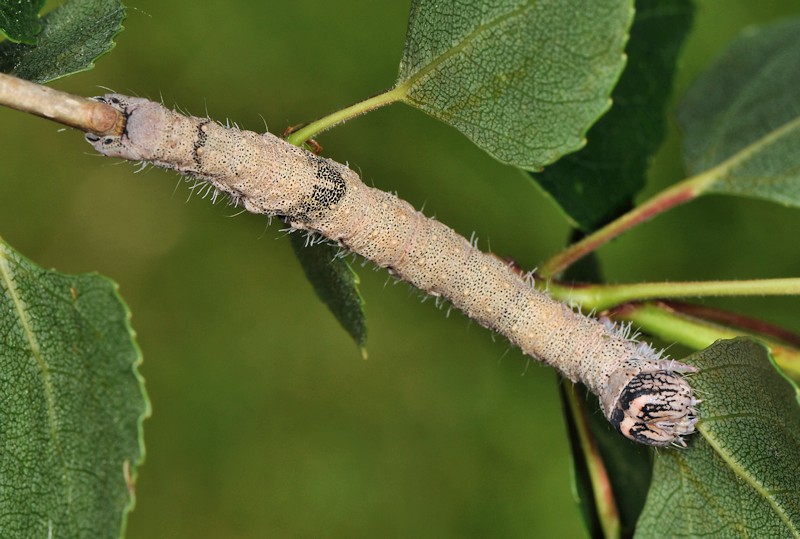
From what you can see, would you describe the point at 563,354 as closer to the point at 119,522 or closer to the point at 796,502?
the point at 796,502

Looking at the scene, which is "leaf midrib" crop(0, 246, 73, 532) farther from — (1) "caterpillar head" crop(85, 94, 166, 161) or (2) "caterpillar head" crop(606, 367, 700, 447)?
(2) "caterpillar head" crop(606, 367, 700, 447)

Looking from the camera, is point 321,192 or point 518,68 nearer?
point 518,68

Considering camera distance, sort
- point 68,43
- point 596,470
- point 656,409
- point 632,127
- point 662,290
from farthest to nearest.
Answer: point 632,127 < point 596,470 < point 662,290 < point 656,409 < point 68,43

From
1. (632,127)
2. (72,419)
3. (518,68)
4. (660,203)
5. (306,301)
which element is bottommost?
(72,419)

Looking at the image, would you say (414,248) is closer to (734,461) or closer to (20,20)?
(734,461)

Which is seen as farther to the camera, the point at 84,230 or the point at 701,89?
the point at 84,230

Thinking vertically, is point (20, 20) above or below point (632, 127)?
below

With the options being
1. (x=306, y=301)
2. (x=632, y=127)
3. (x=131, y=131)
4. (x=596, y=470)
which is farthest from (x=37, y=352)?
(x=306, y=301)

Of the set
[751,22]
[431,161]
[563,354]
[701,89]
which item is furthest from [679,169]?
[563,354]
